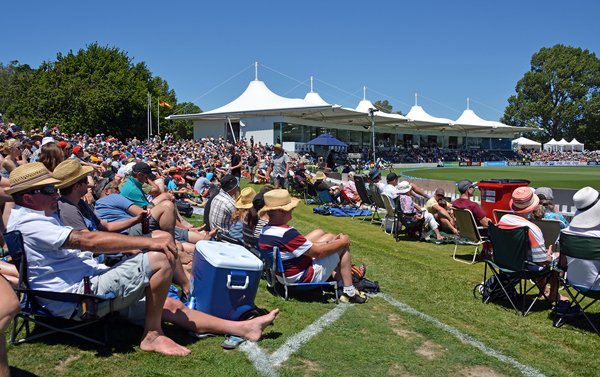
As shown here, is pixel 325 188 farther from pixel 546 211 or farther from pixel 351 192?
pixel 546 211

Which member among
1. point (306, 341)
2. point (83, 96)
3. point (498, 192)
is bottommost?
point (306, 341)

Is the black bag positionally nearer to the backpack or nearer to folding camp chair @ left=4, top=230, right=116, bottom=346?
the backpack

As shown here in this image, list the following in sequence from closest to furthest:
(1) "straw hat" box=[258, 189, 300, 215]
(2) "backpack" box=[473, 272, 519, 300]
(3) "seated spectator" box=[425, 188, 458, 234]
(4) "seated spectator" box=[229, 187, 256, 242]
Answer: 1. (1) "straw hat" box=[258, 189, 300, 215]
2. (2) "backpack" box=[473, 272, 519, 300]
3. (4) "seated spectator" box=[229, 187, 256, 242]
4. (3) "seated spectator" box=[425, 188, 458, 234]

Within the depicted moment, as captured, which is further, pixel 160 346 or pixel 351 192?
pixel 351 192

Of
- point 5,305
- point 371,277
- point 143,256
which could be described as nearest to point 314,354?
point 143,256

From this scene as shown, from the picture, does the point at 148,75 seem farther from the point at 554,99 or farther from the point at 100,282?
the point at 554,99

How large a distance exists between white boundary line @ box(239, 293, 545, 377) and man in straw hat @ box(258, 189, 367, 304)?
0.36 meters

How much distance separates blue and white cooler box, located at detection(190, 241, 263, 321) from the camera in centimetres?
364

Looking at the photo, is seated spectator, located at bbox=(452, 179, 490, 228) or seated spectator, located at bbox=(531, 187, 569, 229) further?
seated spectator, located at bbox=(452, 179, 490, 228)

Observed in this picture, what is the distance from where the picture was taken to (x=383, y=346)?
3.71 meters

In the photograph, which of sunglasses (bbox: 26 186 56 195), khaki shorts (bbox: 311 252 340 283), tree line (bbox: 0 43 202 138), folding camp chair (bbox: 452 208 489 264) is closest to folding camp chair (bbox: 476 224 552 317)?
khaki shorts (bbox: 311 252 340 283)

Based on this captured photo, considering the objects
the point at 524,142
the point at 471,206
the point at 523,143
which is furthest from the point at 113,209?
the point at 524,142

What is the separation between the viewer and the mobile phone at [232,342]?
341 cm

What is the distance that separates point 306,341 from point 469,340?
5.07 ft
